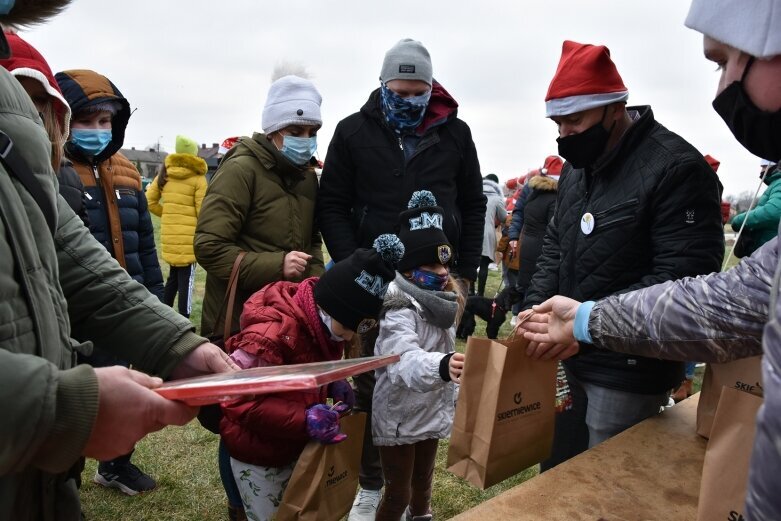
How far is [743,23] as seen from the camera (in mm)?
1134

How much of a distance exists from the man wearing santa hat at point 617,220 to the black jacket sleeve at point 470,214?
0.82 m

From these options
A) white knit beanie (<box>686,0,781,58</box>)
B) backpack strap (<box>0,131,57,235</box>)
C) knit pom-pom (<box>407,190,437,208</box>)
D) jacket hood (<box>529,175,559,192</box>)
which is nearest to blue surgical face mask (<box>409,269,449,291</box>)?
knit pom-pom (<box>407,190,437,208</box>)

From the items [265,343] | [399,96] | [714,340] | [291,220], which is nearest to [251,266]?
[291,220]

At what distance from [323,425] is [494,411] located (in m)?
0.57

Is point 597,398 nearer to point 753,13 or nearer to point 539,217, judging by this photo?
point 753,13

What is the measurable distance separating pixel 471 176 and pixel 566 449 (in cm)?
145

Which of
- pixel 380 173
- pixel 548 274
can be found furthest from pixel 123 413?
Answer: pixel 380 173

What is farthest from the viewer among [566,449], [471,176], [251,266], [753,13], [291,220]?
[471,176]

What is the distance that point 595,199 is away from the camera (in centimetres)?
222

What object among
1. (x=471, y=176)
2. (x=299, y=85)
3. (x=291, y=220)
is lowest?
(x=291, y=220)

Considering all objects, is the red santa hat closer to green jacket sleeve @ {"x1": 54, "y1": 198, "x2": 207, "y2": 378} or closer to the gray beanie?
the gray beanie

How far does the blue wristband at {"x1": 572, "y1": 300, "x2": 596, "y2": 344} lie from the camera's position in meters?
1.60

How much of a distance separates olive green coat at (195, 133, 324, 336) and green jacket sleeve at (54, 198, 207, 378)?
1.17 m

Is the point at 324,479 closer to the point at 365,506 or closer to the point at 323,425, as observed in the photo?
A: the point at 323,425
